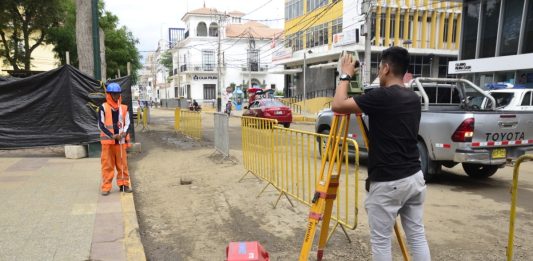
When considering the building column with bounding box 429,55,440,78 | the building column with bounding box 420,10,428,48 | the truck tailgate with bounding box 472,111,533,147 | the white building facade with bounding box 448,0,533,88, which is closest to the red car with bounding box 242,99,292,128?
the truck tailgate with bounding box 472,111,533,147

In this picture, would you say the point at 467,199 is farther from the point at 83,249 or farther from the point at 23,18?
the point at 23,18

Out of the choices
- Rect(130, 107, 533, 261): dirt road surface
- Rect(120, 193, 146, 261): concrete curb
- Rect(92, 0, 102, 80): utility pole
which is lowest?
Rect(130, 107, 533, 261): dirt road surface

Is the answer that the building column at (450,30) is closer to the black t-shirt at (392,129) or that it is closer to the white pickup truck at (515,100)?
the white pickup truck at (515,100)

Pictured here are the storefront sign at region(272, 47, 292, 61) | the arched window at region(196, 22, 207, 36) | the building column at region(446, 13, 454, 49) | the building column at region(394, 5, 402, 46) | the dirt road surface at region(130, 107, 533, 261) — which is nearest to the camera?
the dirt road surface at region(130, 107, 533, 261)

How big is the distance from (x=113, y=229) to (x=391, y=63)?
141 inches

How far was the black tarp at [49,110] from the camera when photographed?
957 centimetres

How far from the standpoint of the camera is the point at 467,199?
6.23 metres

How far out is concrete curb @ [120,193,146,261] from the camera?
3.96 m

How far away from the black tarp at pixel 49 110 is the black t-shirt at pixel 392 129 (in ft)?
28.5

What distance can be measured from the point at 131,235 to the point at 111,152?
216 cm

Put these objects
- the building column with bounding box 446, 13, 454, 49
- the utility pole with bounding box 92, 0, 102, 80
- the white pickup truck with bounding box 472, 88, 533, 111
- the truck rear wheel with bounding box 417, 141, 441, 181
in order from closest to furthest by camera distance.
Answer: the truck rear wheel with bounding box 417, 141, 441, 181, the utility pole with bounding box 92, 0, 102, 80, the white pickup truck with bounding box 472, 88, 533, 111, the building column with bounding box 446, 13, 454, 49

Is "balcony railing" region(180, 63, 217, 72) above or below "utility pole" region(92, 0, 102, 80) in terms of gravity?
above

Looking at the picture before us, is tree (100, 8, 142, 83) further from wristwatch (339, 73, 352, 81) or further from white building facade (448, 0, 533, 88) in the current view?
wristwatch (339, 73, 352, 81)

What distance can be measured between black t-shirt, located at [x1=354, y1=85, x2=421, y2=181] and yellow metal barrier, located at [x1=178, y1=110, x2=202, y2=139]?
11.4 m
